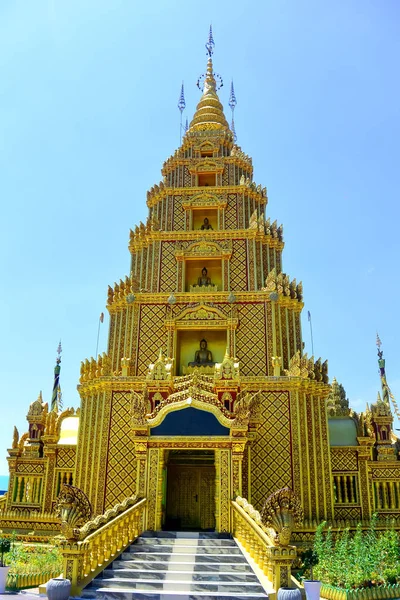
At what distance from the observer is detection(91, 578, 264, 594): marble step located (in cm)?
1273

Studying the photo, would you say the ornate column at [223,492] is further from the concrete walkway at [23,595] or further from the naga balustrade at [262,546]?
the concrete walkway at [23,595]

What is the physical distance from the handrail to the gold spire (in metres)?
22.0

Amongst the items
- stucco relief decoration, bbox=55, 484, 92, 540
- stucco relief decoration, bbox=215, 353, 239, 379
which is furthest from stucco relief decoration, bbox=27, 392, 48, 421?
stucco relief decoration, bbox=55, 484, 92, 540

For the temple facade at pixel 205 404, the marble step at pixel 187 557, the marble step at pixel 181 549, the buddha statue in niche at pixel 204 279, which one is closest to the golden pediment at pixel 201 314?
the temple facade at pixel 205 404

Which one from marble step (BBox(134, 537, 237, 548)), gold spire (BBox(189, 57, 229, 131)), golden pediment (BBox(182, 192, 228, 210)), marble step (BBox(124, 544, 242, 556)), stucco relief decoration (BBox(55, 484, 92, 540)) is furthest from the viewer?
gold spire (BBox(189, 57, 229, 131))

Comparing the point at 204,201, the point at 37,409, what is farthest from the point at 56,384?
the point at 204,201

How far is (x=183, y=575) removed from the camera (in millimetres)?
13414

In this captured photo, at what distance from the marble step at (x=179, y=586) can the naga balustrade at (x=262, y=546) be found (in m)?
0.59

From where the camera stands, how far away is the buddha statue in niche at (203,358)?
23688mm

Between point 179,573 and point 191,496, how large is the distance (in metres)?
7.62

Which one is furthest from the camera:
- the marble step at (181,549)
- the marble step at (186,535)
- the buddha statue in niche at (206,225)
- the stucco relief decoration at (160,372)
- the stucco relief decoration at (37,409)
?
the buddha statue in niche at (206,225)

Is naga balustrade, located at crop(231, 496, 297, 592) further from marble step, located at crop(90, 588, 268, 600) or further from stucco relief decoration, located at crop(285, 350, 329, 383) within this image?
stucco relief decoration, located at crop(285, 350, 329, 383)

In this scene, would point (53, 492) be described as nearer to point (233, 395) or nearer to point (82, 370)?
point (82, 370)

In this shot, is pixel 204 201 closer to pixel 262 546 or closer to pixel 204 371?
pixel 204 371
